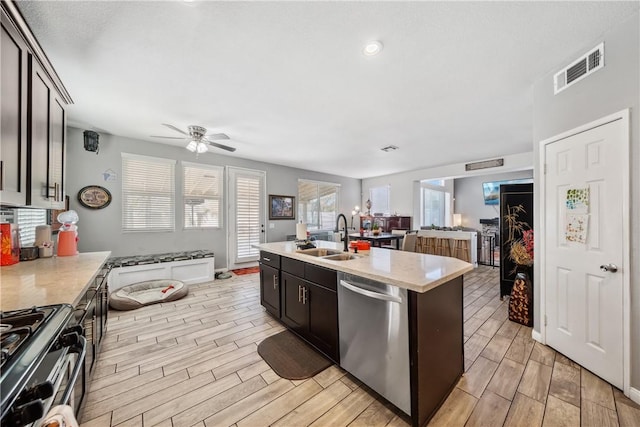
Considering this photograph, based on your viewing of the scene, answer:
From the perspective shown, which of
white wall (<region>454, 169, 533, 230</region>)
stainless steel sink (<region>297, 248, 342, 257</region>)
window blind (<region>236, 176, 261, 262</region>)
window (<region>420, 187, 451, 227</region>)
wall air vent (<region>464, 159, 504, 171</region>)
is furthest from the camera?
white wall (<region>454, 169, 533, 230</region>)

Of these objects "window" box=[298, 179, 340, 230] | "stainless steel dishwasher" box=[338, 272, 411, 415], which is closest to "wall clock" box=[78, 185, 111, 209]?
"window" box=[298, 179, 340, 230]

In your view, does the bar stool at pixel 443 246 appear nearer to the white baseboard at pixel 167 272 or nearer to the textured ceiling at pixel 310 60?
the textured ceiling at pixel 310 60

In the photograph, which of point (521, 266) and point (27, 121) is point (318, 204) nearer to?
point (521, 266)

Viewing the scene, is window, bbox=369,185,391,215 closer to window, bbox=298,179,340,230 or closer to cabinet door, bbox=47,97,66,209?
window, bbox=298,179,340,230

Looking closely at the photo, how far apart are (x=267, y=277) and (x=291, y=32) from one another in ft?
8.35

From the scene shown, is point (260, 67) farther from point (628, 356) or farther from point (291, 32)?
point (628, 356)

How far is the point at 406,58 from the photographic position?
2059 millimetres

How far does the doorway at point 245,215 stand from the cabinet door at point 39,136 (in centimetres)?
354

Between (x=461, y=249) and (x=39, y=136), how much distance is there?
7.01 metres

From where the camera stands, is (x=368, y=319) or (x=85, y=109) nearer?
(x=368, y=319)

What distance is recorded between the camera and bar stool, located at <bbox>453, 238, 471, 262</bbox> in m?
5.77

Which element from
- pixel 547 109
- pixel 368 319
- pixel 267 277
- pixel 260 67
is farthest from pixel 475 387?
pixel 260 67

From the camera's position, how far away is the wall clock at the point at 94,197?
3.89 m

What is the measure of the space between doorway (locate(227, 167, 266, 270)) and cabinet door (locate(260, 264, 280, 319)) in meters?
2.43
